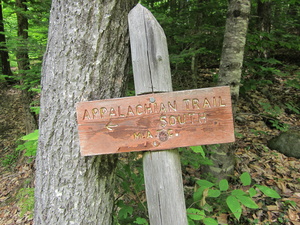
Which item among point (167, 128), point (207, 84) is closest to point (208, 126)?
point (167, 128)

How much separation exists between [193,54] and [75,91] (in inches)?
82.5

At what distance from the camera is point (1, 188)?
436cm

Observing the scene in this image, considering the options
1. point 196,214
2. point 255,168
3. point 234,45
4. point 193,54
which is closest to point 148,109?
point 196,214

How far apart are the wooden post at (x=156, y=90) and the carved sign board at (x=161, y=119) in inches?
3.5

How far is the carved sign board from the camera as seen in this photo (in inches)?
48.1

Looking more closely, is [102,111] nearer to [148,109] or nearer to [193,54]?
[148,109]

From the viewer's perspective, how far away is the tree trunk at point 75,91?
1.43 metres

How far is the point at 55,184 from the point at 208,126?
3.87 feet

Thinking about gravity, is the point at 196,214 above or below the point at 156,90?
below

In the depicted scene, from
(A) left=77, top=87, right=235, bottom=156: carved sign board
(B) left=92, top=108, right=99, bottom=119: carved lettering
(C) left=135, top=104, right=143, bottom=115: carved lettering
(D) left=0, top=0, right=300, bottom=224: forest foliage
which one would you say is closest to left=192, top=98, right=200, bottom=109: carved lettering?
(A) left=77, top=87, right=235, bottom=156: carved sign board

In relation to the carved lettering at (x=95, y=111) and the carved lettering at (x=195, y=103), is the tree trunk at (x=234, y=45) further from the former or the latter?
the carved lettering at (x=95, y=111)

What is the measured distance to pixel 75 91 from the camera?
144cm

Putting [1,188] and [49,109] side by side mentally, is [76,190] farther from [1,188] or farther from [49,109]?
[1,188]

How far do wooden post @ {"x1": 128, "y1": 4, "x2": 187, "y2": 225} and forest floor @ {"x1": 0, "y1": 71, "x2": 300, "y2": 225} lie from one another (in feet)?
4.99
